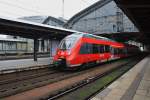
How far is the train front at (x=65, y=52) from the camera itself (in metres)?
14.9

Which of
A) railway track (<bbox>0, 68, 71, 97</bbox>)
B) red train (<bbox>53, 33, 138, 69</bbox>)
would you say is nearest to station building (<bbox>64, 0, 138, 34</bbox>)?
red train (<bbox>53, 33, 138, 69</bbox>)

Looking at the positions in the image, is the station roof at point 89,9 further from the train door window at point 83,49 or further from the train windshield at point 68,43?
the train windshield at point 68,43

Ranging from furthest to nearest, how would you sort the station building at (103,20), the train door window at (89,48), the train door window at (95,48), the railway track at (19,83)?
the station building at (103,20)
the train door window at (95,48)
the train door window at (89,48)
the railway track at (19,83)

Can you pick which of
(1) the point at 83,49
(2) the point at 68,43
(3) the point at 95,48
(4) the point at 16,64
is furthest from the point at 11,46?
(1) the point at 83,49

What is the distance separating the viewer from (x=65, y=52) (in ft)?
49.9

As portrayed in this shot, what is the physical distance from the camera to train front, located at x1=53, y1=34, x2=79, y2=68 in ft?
49.0

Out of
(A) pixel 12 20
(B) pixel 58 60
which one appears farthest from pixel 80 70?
(A) pixel 12 20

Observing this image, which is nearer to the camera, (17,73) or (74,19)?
(17,73)

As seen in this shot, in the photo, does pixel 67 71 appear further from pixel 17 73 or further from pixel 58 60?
pixel 17 73

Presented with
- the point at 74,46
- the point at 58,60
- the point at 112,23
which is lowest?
the point at 58,60

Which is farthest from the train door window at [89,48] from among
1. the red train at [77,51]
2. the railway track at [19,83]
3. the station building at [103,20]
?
the station building at [103,20]

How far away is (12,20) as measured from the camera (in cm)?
1528

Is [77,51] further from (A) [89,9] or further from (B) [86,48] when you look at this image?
(A) [89,9]

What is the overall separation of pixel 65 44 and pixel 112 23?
25914 mm
